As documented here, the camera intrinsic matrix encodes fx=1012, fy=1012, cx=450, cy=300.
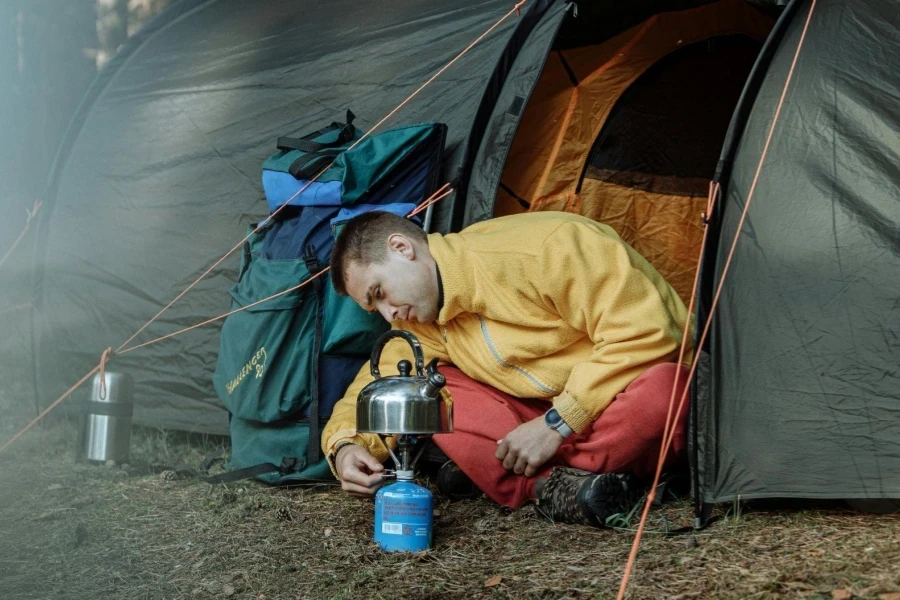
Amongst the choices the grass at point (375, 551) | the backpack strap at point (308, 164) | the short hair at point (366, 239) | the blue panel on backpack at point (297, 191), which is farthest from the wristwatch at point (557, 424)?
the backpack strap at point (308, 164)

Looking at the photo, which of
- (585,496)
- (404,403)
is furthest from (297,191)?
(585,496)

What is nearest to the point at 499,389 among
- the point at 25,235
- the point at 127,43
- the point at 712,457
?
the point at 712,457

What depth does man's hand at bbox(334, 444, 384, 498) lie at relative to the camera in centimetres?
281

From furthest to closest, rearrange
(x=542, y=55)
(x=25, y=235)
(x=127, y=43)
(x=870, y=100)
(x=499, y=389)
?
(x=25, y=235), (x=127, y=43), (x=542, y=55), (x=499, y=389), (x=870, y=100)

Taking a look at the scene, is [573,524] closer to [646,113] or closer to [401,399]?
[401,399]

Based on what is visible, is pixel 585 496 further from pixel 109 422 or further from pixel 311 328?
pixel 109 422

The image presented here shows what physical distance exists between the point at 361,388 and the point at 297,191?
33.8 inches

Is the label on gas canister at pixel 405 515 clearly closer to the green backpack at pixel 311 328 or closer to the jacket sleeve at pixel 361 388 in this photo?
the jacket sleeve at pixel 361 388

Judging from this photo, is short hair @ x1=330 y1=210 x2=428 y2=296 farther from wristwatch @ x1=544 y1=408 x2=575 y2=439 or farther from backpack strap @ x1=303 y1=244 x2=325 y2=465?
wristwatch @ x1=544 y1=408 x2=575 y2=439

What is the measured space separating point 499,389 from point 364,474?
0.52m

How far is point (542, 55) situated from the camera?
338 centimetres

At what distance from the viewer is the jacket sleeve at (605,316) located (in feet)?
9.08

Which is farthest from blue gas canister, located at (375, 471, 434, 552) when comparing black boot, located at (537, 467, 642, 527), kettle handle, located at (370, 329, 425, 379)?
black boot, located at (537, 467, 642, 527)

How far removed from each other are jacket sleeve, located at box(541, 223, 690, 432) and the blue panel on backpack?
0.97m
